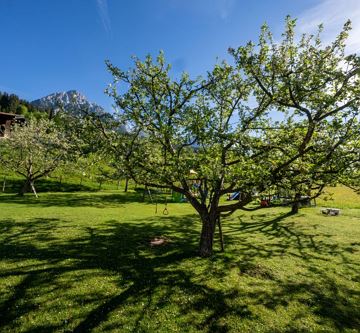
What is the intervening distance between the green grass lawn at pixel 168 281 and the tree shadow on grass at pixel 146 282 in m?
0.05

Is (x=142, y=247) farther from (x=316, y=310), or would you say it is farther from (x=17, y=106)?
(x=17, y=106)

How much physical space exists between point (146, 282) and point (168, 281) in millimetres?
1182

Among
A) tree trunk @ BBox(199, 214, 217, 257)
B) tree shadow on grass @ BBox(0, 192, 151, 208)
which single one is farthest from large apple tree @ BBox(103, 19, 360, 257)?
tree shadow on grass @ BBox(0, 192, 151, 208)

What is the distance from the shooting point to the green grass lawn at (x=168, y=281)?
11609mm

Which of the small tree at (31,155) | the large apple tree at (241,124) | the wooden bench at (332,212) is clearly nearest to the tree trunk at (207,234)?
the large apple tree at (241,124)

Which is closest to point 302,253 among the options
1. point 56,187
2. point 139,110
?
point 139,110

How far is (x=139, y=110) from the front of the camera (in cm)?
1930

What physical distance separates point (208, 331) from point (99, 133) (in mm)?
13331

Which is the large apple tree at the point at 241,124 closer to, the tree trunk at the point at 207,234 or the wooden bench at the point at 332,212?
the tree trunk at the point at 207,234

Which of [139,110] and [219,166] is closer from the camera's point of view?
[219,166]

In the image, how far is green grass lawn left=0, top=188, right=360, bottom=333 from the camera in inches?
457

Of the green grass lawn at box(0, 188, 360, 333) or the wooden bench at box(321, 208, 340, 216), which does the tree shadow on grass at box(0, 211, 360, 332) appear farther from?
the wooden bench at box(321, 208, 340, 216)

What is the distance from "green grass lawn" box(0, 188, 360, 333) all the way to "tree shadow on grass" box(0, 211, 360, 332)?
0.17ft

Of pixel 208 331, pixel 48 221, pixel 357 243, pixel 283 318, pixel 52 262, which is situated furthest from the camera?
pixel 48 221
